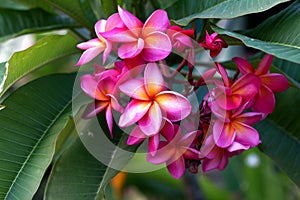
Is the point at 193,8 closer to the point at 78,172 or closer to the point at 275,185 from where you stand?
the point at 78,172

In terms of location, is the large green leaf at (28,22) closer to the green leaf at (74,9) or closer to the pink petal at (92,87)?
the green leaf at (74,9)

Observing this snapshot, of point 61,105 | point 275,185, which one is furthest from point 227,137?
point 275,185

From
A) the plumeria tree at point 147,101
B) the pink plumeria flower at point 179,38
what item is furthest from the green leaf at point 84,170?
the pink plumeria flower at point 179,38

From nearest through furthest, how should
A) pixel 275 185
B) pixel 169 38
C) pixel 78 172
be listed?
pixel 169 38, pixel 78 172, pixel 275 185

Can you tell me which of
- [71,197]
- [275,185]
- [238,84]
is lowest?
[275,185]

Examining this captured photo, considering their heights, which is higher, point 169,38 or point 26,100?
point 169,38

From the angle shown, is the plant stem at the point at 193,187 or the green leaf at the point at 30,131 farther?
the plant stem at the point at 193,187
